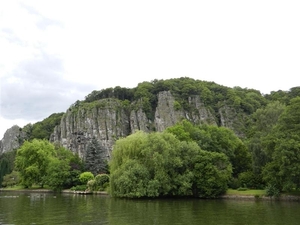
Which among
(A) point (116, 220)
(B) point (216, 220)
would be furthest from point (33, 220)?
(B) point (216, 220)

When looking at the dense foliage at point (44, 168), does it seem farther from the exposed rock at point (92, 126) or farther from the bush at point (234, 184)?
the bush at point (234, 184)

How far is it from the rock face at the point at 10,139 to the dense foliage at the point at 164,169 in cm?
11411

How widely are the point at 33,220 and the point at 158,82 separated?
12575cm

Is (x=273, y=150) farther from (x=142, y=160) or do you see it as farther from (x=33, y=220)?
(x=33, y=220)

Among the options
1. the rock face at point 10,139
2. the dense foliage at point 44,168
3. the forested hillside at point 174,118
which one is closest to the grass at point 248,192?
the forested hillside at point 174,118

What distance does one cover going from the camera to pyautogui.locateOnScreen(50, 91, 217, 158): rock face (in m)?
116

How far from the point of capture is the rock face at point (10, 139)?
Result: 5813 inches

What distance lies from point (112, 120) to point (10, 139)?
62.9 metres

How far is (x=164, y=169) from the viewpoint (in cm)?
4441

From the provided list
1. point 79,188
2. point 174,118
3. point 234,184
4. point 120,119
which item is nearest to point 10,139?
point 120,119

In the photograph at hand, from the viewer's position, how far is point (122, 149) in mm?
47500

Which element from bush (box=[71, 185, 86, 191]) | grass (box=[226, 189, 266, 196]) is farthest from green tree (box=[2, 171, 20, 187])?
grass (box=[226, 189, 266, 196])

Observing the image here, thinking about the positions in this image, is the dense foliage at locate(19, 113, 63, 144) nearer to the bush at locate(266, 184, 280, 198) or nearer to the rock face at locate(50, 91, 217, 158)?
the rock face at locate(50, 91, 217, 158)

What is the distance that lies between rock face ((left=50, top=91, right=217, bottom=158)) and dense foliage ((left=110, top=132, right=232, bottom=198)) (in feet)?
214
